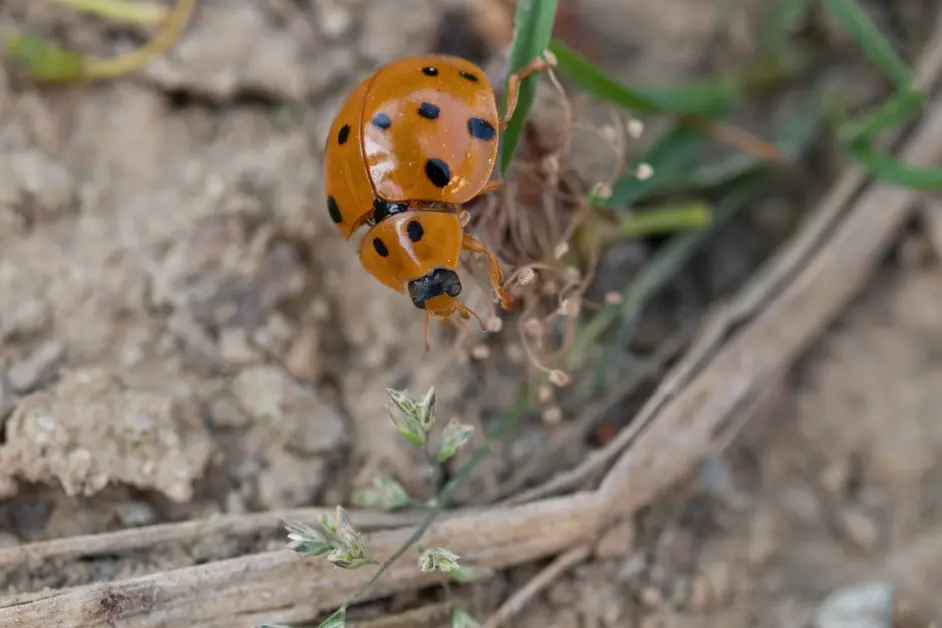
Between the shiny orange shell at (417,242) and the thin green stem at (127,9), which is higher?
the thin green stem at (127,9)

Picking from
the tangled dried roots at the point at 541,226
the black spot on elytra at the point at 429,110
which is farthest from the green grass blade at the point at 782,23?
the black spot on elytra at the point at 429,110

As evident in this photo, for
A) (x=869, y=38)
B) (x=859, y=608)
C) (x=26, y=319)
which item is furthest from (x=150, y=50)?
(x=859, y=608)

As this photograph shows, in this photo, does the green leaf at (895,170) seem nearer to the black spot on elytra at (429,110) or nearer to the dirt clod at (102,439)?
the black spot on elytra at (429,110)

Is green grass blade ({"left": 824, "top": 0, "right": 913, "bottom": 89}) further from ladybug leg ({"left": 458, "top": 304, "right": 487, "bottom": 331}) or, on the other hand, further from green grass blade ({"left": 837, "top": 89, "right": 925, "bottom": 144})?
ladybug leg ({"left": 458, "top": 304, "right": 487, "bottom": 331})

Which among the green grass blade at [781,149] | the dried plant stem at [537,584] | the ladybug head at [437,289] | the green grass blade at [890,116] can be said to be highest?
the green grass blade at [781,149]

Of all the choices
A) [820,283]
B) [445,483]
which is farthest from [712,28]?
[445,483]

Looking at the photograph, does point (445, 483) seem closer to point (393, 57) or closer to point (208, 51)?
point (393, 57)

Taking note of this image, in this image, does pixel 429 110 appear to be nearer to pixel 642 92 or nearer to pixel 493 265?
pixel 493 265
